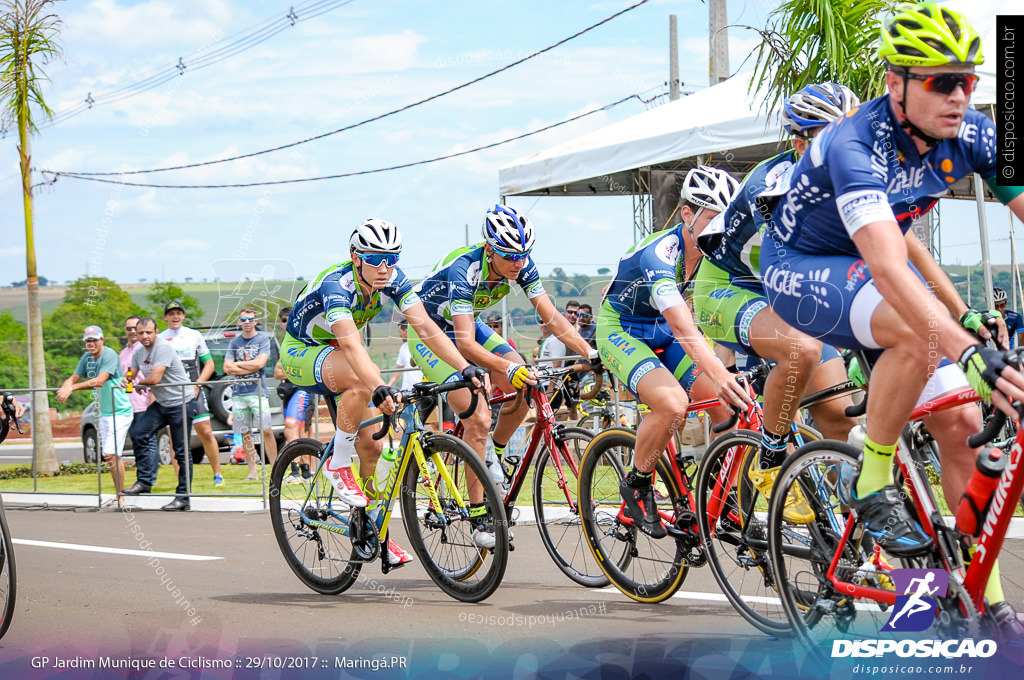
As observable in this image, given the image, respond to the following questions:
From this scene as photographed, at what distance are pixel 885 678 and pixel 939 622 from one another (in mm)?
298

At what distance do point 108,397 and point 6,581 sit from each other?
23.2 feet

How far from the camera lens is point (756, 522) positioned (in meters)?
4.79

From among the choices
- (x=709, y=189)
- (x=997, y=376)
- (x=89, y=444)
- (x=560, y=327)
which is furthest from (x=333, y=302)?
(x=89, y=444)

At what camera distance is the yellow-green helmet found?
327 centimetres

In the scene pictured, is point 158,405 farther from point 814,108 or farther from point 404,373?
point 814,108

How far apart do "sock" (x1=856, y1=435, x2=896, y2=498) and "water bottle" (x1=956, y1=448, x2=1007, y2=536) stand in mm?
237

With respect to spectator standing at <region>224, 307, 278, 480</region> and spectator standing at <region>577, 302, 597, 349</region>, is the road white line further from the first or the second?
spectator standing at <region>577, 302, 597, 349</region>

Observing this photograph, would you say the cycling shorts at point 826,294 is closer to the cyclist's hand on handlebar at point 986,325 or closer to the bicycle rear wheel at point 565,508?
the cyclist's hand on handlebar at point 986,325

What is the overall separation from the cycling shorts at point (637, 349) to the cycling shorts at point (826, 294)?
5.54 ft

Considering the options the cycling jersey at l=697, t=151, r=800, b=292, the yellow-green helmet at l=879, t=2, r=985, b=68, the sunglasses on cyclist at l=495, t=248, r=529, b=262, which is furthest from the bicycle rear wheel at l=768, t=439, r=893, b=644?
the sunglasses on cyclist at l=495, t=248, r=529, b=262

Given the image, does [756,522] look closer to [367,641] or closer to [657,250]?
[657,250]

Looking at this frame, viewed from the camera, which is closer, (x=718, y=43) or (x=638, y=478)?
(x=638, y=478)

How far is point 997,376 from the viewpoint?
2.84m

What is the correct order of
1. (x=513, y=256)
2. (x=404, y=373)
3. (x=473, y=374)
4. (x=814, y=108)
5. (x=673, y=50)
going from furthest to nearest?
(x=673, y=50), (x=404, y=373), (x=513, y=256), (x=473, y=374), (x=814, y=108)
